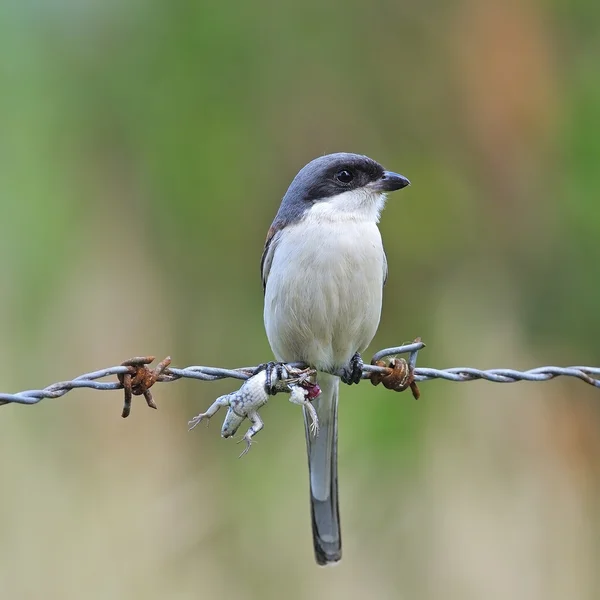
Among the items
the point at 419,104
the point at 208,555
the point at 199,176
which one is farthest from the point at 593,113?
the point at 208,555

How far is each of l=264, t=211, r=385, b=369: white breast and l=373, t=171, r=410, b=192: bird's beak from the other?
0.63 feet

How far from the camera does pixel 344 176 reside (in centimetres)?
381

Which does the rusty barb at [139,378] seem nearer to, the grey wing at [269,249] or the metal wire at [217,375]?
the metal wire at [217,375]

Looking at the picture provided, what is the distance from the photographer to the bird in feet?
11.4

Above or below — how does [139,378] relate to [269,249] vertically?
below

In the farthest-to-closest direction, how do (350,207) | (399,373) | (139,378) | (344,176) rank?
(344,176)
(350,207)
(399,373)
(139,378)

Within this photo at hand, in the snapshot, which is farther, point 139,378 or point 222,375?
point 222,375

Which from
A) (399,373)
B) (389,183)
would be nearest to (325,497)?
(399,373)

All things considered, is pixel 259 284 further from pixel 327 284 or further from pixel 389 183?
pixel 327 284

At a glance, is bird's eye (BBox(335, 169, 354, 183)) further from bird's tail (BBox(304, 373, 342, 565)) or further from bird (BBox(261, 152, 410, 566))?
bird's tail (BBox(304, 373, 342, 565))

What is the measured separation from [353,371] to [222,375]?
109 cm

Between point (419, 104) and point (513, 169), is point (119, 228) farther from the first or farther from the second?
point (513, 169)

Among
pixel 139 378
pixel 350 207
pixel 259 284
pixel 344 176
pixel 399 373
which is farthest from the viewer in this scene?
pixel 259 284

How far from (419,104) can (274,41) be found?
49.3 inches
